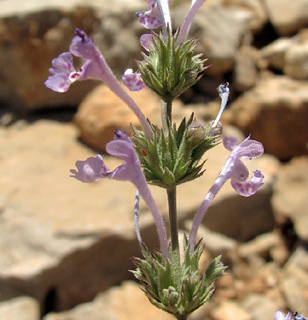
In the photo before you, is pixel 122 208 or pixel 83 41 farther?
pixel 122 208

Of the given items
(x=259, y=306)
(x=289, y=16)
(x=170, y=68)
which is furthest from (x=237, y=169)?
(x=289, y=16)

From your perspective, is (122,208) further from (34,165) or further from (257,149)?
(257,149)

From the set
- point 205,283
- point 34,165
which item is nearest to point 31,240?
point 34,165

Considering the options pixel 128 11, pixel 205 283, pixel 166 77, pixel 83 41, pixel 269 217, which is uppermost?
pixel 83 41

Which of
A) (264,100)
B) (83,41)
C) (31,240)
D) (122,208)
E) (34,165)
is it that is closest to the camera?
(83,41)

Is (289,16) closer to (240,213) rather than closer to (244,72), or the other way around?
(244,72)

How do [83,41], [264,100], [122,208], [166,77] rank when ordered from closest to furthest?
[83,41], [166,77], [122,208], [264,100]

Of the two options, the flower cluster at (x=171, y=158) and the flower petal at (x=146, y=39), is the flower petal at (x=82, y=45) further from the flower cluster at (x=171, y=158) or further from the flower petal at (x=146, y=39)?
the flower petal at (x=146, y=39)
